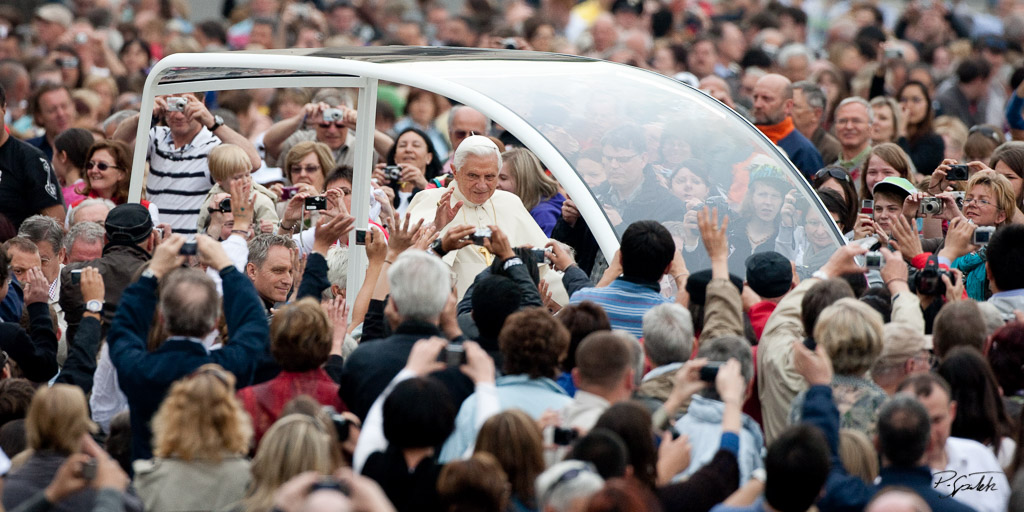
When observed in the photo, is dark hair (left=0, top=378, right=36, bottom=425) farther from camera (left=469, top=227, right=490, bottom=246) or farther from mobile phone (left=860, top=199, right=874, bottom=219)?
mobile phone (left=860, top=199, right=874, bottom=219)

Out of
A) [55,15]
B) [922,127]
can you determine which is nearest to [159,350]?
[922,127]

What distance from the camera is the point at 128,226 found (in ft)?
17.7

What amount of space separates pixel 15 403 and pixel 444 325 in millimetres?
1569

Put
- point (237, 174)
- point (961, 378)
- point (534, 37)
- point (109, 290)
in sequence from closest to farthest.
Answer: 1. point (961, 378)
2. point (109, 290)
3. point (237, 174)
4. point (534, 37)


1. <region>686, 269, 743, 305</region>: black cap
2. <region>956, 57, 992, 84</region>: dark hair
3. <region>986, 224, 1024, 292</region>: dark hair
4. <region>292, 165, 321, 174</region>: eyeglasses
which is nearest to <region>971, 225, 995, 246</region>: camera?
<region>986, 224, 1024, 292</region>: dark hair

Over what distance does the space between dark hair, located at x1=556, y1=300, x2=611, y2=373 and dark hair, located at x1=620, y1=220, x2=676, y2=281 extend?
48 cm

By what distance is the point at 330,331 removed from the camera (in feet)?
13.9

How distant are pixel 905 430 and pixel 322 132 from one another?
540 centimetres

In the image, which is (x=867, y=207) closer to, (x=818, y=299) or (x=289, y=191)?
(x=818, y=299)

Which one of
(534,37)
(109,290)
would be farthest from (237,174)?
(534,37)

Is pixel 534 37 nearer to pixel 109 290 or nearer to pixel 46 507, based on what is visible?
pixel 109 290

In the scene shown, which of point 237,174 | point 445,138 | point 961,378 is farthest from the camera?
point 445,138

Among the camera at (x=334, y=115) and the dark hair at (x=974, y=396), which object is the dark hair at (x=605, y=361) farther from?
the camera at (x=334, y=115)

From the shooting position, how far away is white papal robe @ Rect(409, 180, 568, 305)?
5.96 metres
